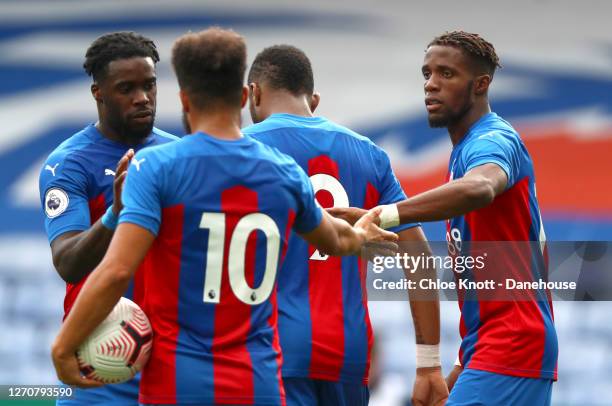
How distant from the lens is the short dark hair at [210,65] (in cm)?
429

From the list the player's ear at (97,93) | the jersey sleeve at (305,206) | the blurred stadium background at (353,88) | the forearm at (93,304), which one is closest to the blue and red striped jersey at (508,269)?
the jersey sleeve at (305,206)

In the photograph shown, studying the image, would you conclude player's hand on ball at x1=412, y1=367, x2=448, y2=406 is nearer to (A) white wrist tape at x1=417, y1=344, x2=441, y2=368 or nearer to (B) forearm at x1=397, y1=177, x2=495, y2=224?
(A) white wrist tape at x1=417, y1=344, x2=441, y2=368

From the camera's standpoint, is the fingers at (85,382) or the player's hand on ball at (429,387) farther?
the player's hand on ball at (429,387)

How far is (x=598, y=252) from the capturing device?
808 cm

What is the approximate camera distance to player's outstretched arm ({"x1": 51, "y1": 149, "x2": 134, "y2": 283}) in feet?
14.9

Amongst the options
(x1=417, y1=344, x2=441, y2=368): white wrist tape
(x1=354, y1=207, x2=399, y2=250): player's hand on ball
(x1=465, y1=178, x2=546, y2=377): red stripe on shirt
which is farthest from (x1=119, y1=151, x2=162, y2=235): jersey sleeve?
(x1=417, y1=344, x2=441, y2=368): white wrist tape

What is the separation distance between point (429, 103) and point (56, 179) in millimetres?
2031

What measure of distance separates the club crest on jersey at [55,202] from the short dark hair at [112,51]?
659 mm

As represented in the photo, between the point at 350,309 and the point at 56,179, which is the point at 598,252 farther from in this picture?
the point at 56,179

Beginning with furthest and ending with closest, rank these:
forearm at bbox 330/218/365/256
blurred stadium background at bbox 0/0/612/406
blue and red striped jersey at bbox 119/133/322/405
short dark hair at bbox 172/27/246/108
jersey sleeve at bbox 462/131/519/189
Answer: blurred stadium background at bbox 0/0/612/406, jersey sleeve at bbox 462/131/519/189, forearm at bbox 330/218/365/256, short dark hair at bbox 172/27/246/108, blue and red striped jersey at bbox 119/133/322/405

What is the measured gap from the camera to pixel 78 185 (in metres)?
5.42

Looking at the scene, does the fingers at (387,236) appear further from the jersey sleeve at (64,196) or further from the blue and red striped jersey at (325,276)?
the jersey sleeve at (64,196)

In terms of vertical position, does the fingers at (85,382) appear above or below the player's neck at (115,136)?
below

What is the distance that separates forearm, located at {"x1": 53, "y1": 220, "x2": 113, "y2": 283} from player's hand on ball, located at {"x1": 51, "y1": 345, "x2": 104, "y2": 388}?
28.6 inches
